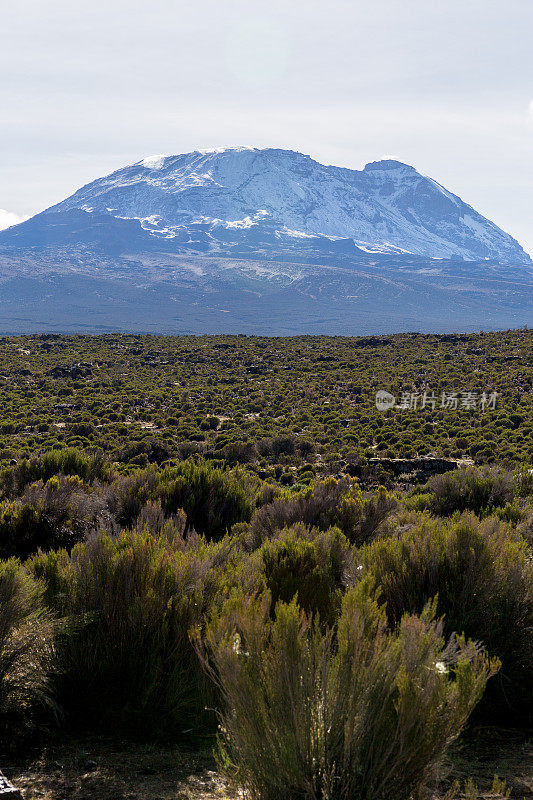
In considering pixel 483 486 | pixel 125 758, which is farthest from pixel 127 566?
pixel 483 486

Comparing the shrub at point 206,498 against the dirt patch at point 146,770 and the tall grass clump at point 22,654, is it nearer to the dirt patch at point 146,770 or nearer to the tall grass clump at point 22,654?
the tall grass clump at point 22,654

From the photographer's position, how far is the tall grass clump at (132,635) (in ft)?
12.0

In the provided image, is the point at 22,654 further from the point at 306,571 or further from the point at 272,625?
the point at 306,571

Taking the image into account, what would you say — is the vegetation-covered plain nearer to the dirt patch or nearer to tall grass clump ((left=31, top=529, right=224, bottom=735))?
tall grass clump ((left=31, top=529, right=224, bottom=735))

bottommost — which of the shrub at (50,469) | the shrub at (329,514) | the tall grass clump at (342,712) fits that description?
the shrub at (50,469)

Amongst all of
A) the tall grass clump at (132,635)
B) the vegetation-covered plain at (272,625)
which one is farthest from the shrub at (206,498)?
the tall grass clump at (132,635)

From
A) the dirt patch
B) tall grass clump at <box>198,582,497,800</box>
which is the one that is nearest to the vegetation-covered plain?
tall grass clump at <box>198,582,497,800</box>

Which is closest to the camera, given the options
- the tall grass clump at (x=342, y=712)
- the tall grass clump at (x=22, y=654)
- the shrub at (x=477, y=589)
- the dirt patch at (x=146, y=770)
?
the tall grass clump at (x=342, y=712)

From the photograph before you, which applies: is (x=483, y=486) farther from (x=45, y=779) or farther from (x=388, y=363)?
(x=388, y=363)

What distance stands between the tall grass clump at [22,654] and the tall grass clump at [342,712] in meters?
1.45

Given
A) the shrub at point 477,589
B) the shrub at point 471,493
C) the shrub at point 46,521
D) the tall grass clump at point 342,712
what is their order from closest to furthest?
the tall grass clump at point 342,712 → the shrub at point 477,589 → the shrub at point 46,521 → the shrub at point 471,493

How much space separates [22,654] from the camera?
353 cm

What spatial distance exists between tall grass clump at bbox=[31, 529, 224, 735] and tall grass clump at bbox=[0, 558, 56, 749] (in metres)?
0.14

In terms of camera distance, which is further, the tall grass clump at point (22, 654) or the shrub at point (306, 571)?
the shrub at point (306, 571)
